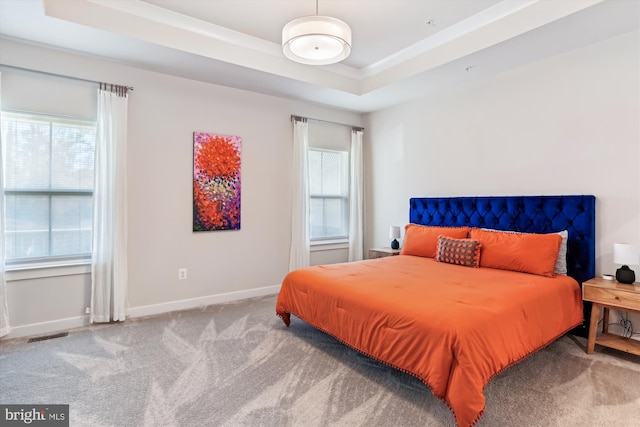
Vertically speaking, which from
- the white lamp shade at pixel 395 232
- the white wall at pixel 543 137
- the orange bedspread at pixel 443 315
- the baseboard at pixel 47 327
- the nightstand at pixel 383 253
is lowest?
the baseboard at pixel 47 327

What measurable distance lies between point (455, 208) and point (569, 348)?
1846mm

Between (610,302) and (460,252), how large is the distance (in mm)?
1205

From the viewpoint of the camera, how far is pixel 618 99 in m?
3.02

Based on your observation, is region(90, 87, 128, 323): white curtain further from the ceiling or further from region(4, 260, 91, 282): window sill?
the ceiling

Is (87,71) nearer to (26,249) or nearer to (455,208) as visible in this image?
(26,249)

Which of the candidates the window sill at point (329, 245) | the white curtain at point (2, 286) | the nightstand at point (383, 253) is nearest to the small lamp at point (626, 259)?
the nightstand at point (383, 253)

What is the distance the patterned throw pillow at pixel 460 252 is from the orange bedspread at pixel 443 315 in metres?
0.13

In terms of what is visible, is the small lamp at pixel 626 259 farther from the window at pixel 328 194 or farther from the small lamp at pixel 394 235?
the window at pixel 328 194

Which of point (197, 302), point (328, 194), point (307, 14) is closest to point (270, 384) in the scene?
point (197, 302)

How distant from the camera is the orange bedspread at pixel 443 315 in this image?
71.9 inches

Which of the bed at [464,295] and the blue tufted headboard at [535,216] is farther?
the blue tufted headboard at [535,216]

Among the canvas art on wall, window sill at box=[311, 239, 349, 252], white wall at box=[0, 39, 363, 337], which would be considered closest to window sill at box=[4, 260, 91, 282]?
white wall at box=[0, 39, 363, 337]

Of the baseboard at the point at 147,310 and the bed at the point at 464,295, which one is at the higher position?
the bed at the point at 464,295

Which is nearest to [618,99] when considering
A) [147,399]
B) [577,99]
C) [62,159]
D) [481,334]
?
[577,99]
